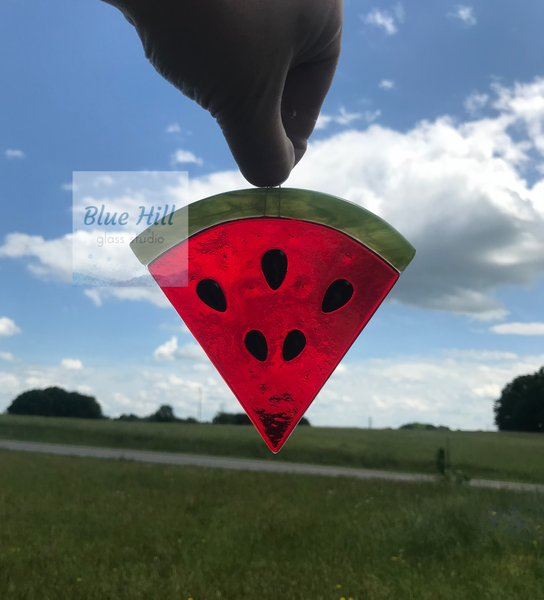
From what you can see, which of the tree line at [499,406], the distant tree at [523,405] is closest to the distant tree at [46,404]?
the tree line at [499,406]

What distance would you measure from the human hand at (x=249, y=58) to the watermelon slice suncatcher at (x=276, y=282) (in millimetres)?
111

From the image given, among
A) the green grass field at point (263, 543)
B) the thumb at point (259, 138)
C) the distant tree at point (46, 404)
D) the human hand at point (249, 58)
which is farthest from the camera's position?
the distant tree at point (46, 404)

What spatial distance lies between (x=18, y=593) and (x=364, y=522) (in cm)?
412

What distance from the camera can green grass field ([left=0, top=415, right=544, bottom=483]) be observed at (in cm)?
1510

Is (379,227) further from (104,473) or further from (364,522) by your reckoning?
(104,473)

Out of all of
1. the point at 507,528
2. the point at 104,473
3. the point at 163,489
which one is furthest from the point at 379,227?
the point at 104,473

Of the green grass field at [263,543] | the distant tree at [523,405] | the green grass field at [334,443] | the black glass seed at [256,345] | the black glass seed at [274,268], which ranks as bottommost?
the green grass field at [263,543]

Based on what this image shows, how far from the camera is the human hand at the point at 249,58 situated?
0.80 m

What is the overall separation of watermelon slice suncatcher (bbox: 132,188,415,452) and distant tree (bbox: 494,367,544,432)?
2821 centimetres

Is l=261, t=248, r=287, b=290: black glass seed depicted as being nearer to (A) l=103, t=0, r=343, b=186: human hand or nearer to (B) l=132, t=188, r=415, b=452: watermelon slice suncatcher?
(B) l=132, t=188, r=415, b=452: watermelon slice suncatcher

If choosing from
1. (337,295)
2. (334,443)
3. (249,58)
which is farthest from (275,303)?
(334,443)

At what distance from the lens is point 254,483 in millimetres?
9484

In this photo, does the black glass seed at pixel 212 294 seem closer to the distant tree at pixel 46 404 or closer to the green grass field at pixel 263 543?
the green grass field at pixel 263 543

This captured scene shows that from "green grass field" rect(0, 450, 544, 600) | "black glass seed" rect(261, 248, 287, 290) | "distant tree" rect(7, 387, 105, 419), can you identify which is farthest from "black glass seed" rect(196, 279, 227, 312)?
"distant tree" rect(7, 387, 105, 419)
